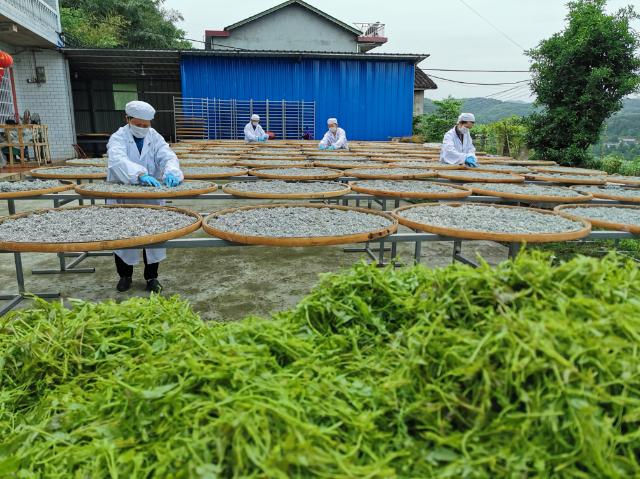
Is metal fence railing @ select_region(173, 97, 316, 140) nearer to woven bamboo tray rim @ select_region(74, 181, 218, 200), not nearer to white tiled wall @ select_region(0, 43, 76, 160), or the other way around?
white tiled wall @ select_region(0, 43, 76, 160)

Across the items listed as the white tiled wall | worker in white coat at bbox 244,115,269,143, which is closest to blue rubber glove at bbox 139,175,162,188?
worker in white coat at bbox 244,115,269,143

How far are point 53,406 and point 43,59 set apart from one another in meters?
15.0

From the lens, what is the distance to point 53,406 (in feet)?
3.78

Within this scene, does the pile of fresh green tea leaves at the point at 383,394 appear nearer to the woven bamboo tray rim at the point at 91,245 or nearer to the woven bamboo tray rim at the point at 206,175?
the woven bamboo tray rim at the point at 91,245

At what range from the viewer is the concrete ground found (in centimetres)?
377

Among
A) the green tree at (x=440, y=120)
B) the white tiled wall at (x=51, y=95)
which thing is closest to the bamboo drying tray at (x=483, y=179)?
the green tree at (x=440, y=120)

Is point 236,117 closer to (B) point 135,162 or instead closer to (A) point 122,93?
(A) point 122,93

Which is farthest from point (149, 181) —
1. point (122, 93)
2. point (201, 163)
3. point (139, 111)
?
point (122, 93)

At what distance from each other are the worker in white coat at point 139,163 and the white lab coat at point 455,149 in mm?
3941

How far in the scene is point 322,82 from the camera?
45.8ft

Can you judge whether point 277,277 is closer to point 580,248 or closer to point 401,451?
point 401,451

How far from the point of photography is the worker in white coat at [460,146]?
6266 mm

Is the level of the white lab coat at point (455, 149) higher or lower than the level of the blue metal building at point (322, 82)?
lower

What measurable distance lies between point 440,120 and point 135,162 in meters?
14.6
